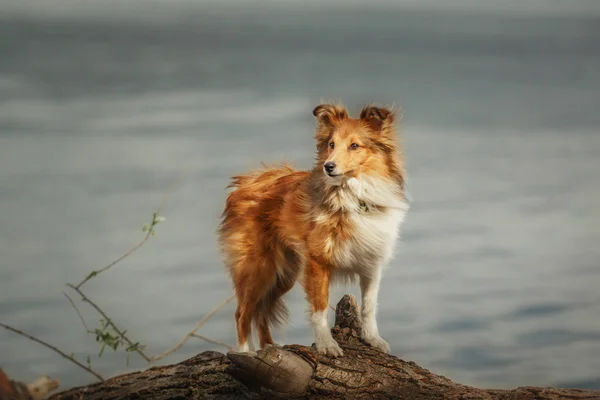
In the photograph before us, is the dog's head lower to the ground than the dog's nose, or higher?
higher

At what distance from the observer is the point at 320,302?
24.7 ft

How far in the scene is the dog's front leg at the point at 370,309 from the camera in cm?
780

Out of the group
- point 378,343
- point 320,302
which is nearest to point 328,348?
point 320,302

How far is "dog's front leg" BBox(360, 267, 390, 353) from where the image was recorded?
7797 mm

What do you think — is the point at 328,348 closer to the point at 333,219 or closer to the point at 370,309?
the point at 370,309

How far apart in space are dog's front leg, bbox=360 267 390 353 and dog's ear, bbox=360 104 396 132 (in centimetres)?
108

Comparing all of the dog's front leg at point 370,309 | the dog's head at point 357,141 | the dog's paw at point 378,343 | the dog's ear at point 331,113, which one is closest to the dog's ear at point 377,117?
the dog's head at point 357,141

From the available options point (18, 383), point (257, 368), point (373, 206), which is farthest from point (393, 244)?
point (18, 383)

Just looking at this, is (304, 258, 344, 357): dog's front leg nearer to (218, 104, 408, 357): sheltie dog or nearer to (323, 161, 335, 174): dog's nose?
(218, 104, 408, 357): sheltie dog

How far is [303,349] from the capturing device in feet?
24.4

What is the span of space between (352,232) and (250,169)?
→ 1.34 metres

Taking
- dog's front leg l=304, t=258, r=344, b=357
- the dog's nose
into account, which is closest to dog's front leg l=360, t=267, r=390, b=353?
dog's front leg l=304, t=258, r=344, b=357

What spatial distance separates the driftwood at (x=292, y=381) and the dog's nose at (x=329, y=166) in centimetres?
130

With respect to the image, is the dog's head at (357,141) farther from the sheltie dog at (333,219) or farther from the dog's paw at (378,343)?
the dog's paw at (378,343)
